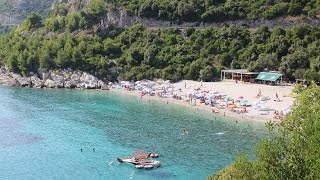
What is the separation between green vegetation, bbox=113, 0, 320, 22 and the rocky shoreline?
1749cm

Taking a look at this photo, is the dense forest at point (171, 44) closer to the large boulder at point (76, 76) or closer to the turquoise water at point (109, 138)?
the large boulder at point (76, 76)

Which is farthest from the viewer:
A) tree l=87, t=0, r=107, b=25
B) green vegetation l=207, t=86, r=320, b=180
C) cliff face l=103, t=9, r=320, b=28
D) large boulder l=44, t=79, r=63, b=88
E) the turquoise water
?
tree l=87, t=0, r=107, b=25

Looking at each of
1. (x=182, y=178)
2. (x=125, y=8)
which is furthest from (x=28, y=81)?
(x=182, y=178)

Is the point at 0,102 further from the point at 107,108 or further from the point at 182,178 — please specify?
the point at 182,178

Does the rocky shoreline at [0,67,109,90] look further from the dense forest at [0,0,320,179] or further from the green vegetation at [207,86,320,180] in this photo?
the green vegetation at [207,86,320,180]

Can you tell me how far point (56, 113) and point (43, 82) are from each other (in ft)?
80.9

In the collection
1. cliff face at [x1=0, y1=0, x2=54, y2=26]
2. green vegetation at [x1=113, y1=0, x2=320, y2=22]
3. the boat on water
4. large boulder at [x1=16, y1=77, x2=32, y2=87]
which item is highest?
cliff face at [x1=0, y1=0, x2=54, y2=26]

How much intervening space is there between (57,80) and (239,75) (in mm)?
30754

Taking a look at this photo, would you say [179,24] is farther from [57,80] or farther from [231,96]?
[231,96]

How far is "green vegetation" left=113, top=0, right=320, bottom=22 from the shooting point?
Result: 79875mm

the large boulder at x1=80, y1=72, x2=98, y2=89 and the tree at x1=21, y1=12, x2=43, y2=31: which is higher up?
the tree at x1=21, y1=12, x2=43, y2=31

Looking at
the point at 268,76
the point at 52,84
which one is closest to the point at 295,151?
the point at 268,76

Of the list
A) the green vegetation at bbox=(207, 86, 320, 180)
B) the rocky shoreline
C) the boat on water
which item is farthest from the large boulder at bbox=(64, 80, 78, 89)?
the green vegetation at bbox=(207, 86, 320, 180)

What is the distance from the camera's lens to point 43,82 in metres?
81.8
